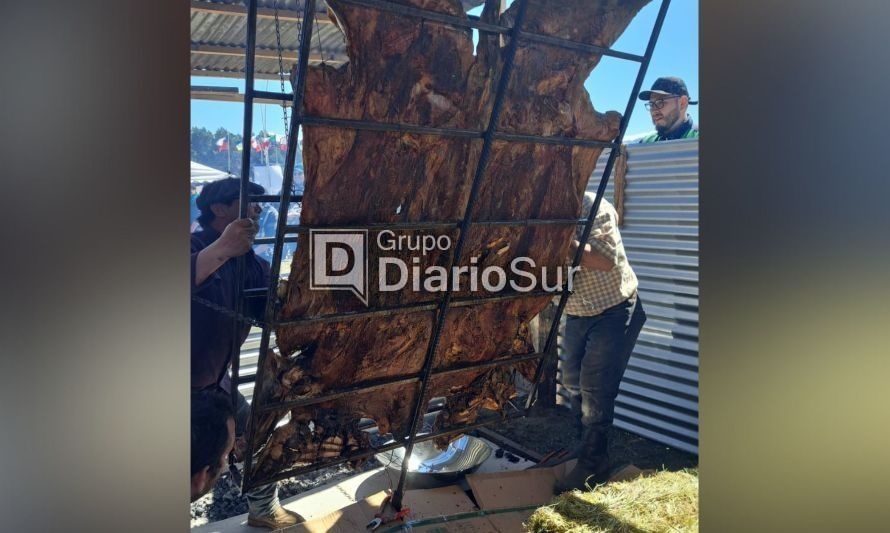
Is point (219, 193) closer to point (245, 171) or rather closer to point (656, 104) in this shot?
point (245, 171)

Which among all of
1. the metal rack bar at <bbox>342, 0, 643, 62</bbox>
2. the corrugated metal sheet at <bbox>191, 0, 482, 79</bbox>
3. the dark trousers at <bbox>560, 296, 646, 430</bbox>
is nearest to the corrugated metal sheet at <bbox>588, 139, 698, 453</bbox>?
the dark trousers at <bbox>560, 296, 646, 430</bbox>

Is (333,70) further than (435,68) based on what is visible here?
No

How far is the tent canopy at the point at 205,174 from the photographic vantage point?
201 centimetres

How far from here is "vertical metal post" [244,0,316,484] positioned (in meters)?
1.55

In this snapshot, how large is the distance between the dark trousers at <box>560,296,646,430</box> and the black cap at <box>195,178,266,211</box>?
1737mm

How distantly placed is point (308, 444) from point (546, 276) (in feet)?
3.55

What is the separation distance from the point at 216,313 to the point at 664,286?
2.21 metres

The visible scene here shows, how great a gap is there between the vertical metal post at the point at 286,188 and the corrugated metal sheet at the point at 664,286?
2127 millimetres

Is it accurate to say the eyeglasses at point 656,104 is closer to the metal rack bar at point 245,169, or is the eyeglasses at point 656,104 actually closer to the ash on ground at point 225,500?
the metal rack bar at point 245,169

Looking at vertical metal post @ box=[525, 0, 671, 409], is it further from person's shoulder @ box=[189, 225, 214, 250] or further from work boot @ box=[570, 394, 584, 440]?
person's shoulder @ box=[189, 225, 214, 250]

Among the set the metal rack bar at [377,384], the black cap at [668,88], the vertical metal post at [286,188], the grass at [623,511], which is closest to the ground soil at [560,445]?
the grass at [623,511]
